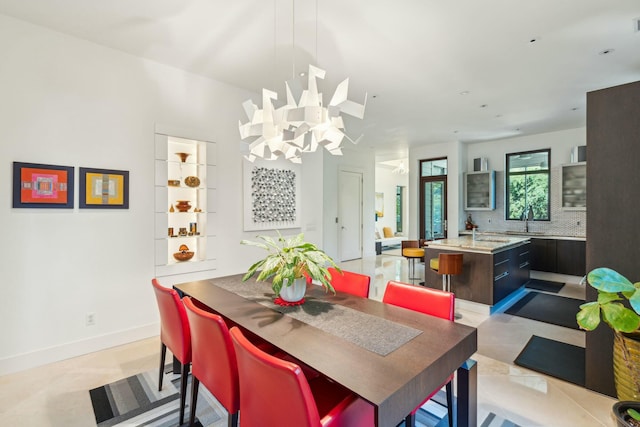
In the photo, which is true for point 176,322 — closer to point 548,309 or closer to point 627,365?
point 627,365

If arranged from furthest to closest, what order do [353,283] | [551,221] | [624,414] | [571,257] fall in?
[551,221] → [571,257] → [353,283] → [624,414]

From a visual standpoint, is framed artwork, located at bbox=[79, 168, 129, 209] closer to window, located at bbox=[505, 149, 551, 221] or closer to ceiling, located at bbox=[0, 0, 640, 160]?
ceiling, located at bbox=[0, 0, 640, 160]

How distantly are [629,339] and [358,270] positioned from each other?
5.00 metres

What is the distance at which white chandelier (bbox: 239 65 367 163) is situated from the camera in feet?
5.98

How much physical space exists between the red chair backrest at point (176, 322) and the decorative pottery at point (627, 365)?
2.77 m

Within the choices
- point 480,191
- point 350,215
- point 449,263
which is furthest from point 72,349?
point 480,191

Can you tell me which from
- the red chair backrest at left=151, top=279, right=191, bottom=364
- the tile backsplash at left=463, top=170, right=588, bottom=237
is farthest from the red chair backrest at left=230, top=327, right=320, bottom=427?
the tile backsplash at left=463, top=170, right=588, bottom=237

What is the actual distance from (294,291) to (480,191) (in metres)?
6.45

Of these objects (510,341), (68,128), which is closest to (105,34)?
(68,128)

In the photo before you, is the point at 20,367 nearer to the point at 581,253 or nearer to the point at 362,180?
the point at 362,180

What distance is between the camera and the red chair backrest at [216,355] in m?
1.50

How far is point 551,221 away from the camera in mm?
6359

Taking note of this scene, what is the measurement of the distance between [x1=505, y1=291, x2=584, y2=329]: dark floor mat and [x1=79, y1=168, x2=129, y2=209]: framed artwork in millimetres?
5015

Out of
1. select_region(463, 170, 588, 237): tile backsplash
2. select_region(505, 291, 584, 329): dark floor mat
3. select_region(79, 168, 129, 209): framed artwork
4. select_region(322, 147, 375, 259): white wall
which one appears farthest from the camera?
select_region(322, 147, 375, 259): white wall
